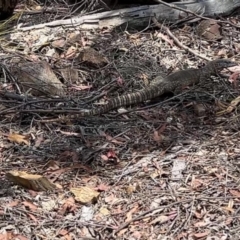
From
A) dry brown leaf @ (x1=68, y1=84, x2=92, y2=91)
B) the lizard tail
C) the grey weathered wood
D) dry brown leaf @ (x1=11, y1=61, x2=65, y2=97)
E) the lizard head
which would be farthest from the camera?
the grey weathered wood

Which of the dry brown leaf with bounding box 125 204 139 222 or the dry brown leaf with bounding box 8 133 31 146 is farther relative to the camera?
the dry brown leaf with bounding box 8 133 31 146

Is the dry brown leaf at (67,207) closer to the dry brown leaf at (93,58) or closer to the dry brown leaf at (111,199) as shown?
the dry brown leaf at (111,199)

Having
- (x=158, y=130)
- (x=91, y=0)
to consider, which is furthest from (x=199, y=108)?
(x=91, y=0)

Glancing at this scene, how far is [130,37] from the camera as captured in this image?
7.39m

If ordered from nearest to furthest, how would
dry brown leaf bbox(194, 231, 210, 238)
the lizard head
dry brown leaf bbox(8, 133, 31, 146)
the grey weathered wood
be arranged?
dry brown leaf bbox(194, 231, 210, 238)
dry brown leaf bbox(8, 133, 31, 146)
the lizard head
the grey weathered wood

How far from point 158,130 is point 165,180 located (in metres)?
0.82

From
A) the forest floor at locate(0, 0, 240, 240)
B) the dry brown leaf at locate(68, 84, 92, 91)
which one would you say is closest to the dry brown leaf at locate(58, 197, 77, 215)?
the forest floor at locate(0, 0, 240, 240)

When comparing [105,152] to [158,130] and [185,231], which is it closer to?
[158,130]

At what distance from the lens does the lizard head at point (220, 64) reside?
21.2 feet

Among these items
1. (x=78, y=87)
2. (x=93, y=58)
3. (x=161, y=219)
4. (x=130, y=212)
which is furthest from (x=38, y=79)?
(x=161, y=219)

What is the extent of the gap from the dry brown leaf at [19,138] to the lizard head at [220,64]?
2312 mm

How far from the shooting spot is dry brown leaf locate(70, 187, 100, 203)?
4.41 metres

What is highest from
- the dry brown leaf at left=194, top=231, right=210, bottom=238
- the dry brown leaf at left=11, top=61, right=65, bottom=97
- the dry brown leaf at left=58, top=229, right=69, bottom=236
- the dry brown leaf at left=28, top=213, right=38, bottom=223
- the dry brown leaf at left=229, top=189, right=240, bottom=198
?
the dry brown leaf at left=28, top=213, right=38, bottom=223

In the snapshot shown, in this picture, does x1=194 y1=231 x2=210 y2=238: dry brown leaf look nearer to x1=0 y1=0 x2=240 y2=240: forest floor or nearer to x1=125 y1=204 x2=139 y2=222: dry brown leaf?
x1=0 y1=0 x2=240 y2=240: forest floor
